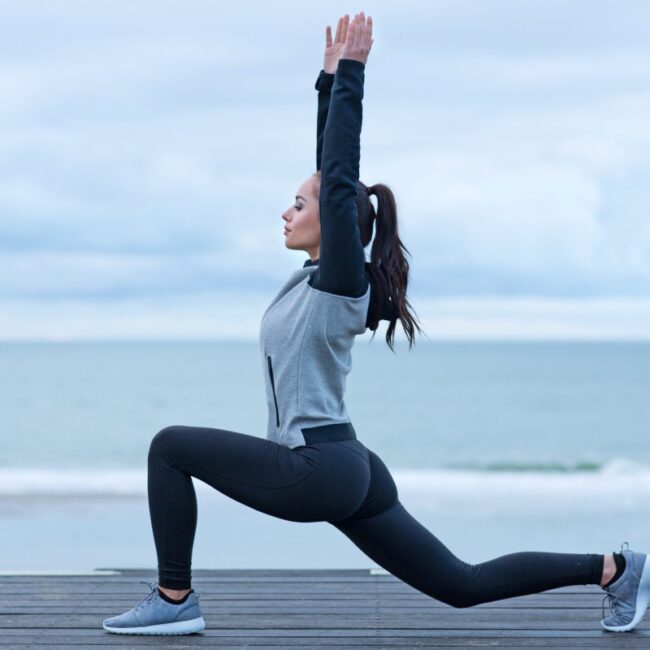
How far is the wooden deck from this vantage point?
11.6 feet

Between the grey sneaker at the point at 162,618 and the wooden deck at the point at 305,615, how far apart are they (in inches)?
1.2

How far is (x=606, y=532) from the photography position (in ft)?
36.0

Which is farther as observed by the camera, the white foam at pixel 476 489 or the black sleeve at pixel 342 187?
the white foam at pixel 476 489

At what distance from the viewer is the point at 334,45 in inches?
139

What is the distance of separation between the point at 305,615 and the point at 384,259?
1.42 meters

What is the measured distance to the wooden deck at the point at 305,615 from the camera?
3.54 meters

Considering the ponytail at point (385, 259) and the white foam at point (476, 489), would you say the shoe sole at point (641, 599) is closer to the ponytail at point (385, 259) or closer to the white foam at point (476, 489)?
the ponytail at point (385, 259)

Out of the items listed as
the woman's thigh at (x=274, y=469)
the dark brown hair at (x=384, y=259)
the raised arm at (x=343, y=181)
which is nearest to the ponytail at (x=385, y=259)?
the dark brown hair at (x=384, y=259)

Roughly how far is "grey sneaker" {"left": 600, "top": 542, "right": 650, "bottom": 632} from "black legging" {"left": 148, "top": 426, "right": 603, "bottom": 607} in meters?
0.11

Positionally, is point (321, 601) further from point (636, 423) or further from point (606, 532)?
point (636, 423)

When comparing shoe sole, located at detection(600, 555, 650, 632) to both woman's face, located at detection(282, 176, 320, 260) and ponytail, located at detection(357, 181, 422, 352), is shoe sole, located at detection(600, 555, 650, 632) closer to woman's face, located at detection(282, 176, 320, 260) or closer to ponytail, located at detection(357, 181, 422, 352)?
ponytail, located at detection(357, 181, 422, 352)

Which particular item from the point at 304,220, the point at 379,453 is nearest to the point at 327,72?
the point at 304,220

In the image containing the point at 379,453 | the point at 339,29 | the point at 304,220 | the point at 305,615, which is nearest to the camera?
the point at 304,220

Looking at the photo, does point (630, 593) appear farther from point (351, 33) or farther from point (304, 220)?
point (351, 33)
